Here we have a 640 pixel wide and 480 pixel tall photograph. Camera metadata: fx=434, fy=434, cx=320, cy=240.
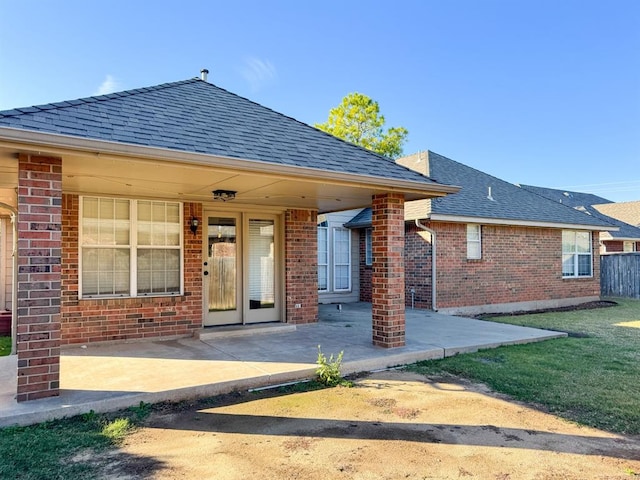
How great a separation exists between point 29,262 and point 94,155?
1252 mm

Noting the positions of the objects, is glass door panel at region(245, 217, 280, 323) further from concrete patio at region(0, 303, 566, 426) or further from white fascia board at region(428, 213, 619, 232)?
white fascia board at region(428, 213, 619, 232)

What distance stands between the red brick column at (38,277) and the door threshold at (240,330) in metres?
3.24

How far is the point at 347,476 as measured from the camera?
315cm

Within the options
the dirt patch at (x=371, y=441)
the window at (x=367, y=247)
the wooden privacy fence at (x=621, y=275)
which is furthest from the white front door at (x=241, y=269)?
the wooden privacy fence at (x=621, y=275)

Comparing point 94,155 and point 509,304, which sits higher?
point 94,155

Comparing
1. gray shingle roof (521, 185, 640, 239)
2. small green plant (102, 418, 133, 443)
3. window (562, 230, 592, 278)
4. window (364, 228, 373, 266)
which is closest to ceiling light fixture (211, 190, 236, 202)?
small green plant (102, 418, 133, 443)

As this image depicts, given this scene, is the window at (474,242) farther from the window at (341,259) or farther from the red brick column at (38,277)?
the red brick column at (38,277)

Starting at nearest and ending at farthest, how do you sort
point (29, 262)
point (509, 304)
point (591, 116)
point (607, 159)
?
1. point (29, 262)
2. point (509, 304)
3. point (591, 116)
4. point (607, 159)

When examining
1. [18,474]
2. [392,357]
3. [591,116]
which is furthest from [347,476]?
[591,116]

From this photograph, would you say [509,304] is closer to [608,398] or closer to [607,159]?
[608,398]

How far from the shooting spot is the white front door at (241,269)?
8.35 m

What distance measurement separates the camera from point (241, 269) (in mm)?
8633

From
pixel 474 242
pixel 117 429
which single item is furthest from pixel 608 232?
pixel 117 429

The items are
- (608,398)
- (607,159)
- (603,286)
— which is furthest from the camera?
(607,159)
